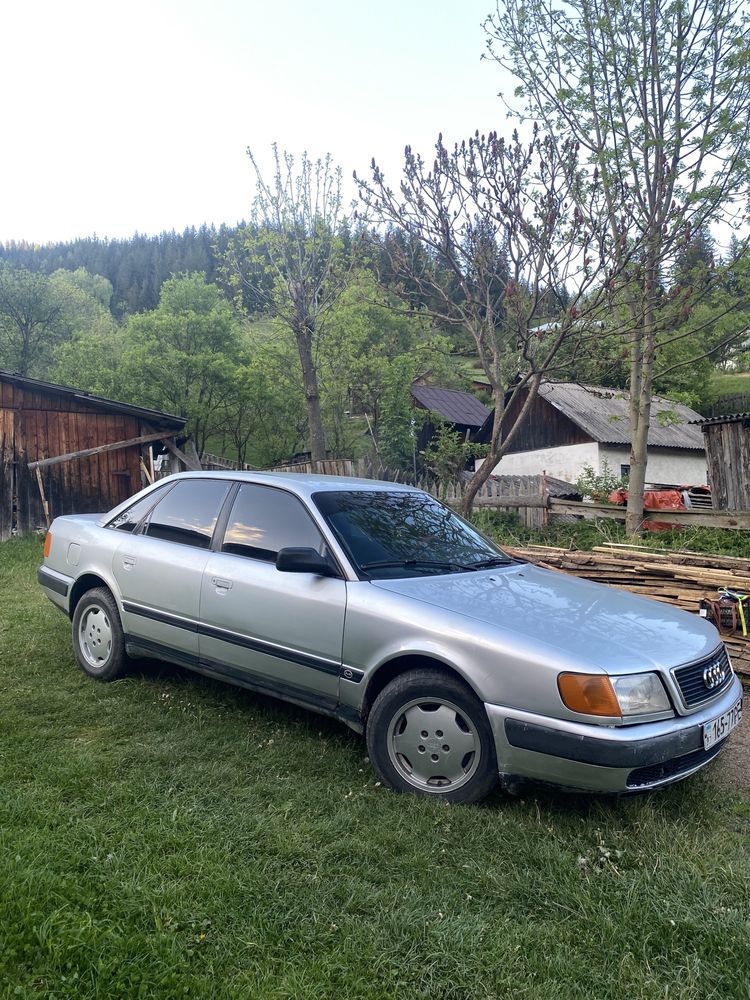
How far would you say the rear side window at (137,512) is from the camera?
5.05 meters

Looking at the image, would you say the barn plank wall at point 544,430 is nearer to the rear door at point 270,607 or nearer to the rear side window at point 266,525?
the rear side window at point 266,525

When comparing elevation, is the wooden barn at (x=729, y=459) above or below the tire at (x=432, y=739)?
above

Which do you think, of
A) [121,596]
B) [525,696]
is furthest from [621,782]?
[121,596]

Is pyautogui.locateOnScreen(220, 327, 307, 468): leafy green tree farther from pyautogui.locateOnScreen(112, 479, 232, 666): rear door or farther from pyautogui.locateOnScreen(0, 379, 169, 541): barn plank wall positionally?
pyautogui.locateOnScreen(112, 479, 232, 666): rear door

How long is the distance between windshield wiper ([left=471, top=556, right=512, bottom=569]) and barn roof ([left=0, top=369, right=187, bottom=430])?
12202mm

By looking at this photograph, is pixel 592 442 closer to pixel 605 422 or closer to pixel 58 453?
pixel 605 422

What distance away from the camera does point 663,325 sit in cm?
958

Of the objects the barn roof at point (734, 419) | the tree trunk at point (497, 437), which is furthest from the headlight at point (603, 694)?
the barn roof at point (734, 419)

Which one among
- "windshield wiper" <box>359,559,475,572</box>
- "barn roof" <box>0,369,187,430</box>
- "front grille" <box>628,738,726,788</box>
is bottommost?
"front grille" <box>628,738,726,788</box>

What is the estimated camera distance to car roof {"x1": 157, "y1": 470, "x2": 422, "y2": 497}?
4.33 meters

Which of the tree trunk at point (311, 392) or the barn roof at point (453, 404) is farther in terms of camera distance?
the barn roof at point (453, 404)

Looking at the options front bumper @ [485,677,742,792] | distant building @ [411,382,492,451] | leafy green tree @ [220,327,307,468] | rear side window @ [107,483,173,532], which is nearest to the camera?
front bumper @ [485,677,742,792]

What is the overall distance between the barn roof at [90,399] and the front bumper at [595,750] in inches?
534

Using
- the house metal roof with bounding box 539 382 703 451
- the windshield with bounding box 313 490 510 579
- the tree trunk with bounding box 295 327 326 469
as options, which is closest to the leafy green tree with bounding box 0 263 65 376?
the tree trunk with bounding box 295 327 326 469
